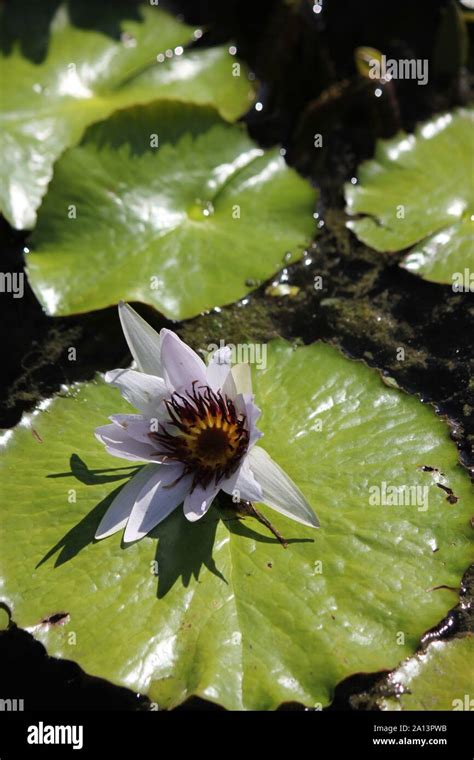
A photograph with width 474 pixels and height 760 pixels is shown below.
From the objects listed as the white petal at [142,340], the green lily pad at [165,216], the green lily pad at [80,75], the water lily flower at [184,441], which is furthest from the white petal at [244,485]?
the green lily pad at [80,75]

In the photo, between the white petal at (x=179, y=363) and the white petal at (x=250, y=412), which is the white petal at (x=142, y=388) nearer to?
the white petal at (x=179, y=363)

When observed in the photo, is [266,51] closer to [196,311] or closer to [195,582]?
[196,311]

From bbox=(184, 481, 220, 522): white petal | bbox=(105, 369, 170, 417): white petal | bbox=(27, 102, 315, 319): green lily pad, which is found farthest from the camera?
bbox=(27, 102, 315, 319): green lily pad

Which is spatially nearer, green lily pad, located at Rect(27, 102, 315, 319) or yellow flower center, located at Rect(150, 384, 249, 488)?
yellow flower center, located at Rect(150, 384, 249, 488)

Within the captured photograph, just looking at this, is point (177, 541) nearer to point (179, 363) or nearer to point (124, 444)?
point (124, 444)

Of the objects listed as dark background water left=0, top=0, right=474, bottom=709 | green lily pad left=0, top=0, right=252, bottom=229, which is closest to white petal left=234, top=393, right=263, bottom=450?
dark background water left=0, top=0, right=474, bottom=709

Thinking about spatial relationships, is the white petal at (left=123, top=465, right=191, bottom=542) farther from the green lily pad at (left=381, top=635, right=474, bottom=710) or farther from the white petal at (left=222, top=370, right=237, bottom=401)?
the green lily pad at (left=381, top=635, right=474, bottom=710)

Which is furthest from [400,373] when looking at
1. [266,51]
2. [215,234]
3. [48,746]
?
[266,51]
